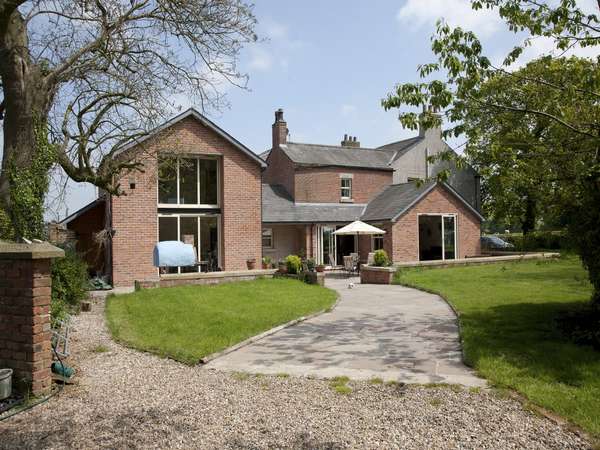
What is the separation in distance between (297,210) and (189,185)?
24.6ft

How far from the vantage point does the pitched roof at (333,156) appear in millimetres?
29156

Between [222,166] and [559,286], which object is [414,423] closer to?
[559,286]

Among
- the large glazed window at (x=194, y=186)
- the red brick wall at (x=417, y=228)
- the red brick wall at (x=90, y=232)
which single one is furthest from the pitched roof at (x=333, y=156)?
the red brick wall at (x=90, y=232)

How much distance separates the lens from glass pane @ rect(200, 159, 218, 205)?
2166 centimetres

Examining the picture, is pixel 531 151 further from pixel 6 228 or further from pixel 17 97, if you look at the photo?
pixel 6 228

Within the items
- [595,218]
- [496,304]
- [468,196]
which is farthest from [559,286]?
[468,196]

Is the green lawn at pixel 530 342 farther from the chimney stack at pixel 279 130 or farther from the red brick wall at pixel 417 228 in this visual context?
the chimney stack at pixel 279 130

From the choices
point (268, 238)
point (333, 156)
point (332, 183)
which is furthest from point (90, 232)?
point (333, 156)

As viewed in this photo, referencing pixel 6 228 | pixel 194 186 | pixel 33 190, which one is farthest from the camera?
pixel 194 186

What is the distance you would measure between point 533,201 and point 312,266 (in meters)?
12.2

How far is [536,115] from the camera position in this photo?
358 inches

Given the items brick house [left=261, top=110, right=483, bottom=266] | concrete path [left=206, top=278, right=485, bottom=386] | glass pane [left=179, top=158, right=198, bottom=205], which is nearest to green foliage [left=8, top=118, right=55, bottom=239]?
concrete path [left=206, top=278, right=485, bottom=386]

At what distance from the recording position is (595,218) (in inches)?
323

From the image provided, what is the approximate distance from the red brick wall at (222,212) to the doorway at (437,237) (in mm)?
10169
